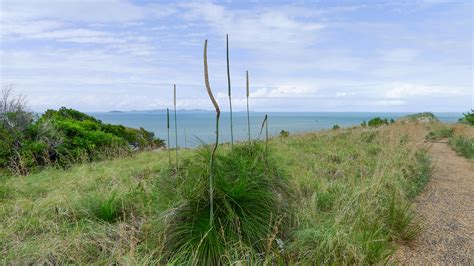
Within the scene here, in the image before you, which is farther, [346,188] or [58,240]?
[346,188]

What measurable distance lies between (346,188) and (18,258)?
3.46 metres

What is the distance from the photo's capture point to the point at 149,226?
3211mm

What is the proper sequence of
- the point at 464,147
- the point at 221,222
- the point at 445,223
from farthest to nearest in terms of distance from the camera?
the point at 464,147 < the point at 445,223 < the point at 221,222

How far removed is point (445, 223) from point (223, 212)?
2.59 metres

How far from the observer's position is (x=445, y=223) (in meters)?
3.99

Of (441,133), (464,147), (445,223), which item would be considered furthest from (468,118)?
(445,223)

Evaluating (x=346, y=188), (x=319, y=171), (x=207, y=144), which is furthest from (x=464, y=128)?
(x=207, y=144)

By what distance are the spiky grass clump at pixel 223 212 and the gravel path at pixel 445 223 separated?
114 centimetres

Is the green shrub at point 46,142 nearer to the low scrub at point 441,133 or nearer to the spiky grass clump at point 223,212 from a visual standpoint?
the spiky grass clump at point 223,212

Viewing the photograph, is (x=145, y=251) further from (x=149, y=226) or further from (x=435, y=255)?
(x=435, y=255)

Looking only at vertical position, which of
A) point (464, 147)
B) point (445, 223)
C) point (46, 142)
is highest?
point (46, 142)

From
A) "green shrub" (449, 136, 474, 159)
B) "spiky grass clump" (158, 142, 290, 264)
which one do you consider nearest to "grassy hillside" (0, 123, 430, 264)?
"spiky grass clump" (158, 142, 290, 264)

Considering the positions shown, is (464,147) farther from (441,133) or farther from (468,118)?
(468,118)

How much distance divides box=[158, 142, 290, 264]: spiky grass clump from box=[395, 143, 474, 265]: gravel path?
3.75 ft
